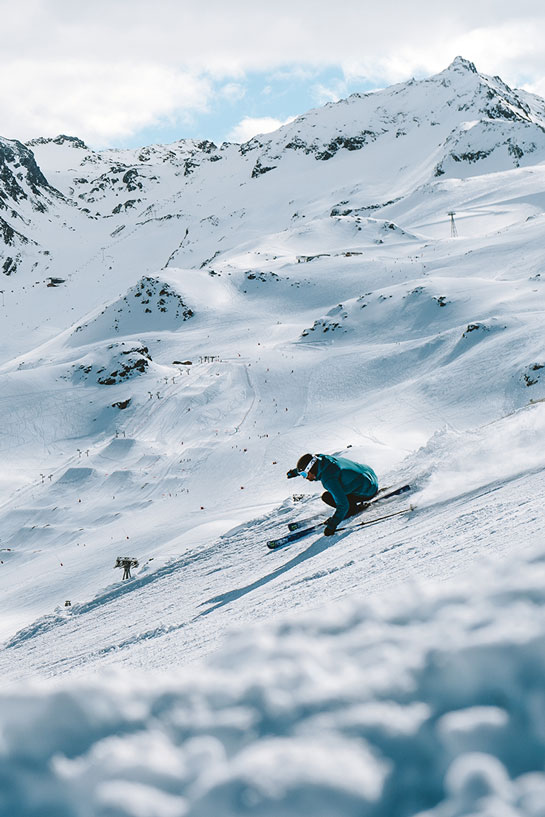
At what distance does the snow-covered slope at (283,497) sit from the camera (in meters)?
2.01

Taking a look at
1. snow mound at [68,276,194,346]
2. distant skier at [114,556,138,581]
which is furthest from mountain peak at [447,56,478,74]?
distant skier at [114,556,138,581]

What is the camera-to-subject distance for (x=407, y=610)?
8.66 ft

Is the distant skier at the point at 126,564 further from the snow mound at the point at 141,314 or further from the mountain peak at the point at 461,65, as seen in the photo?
the mountain peak at the point at 461,65

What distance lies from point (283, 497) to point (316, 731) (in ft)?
47.0

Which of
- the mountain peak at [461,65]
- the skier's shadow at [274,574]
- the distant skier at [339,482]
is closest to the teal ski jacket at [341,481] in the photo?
the distant skier at [339,482]

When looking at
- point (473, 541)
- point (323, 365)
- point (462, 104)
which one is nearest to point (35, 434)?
point (323, 365)

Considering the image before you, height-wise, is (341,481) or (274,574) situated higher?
(341,481)

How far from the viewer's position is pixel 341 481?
8539mm

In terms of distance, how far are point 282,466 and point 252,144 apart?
117 m

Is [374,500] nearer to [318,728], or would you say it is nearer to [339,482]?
[339,482]

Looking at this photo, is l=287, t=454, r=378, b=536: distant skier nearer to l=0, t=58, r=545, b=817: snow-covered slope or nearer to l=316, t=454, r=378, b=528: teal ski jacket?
l=316, t=454, r=378, b=528: teal ski jacket

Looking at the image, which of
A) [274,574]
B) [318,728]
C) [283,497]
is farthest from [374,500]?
[283,497]

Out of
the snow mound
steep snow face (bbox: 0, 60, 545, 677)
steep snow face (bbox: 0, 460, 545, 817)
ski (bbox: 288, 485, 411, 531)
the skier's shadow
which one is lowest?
the skier's shadow

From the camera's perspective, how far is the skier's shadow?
6817mm
